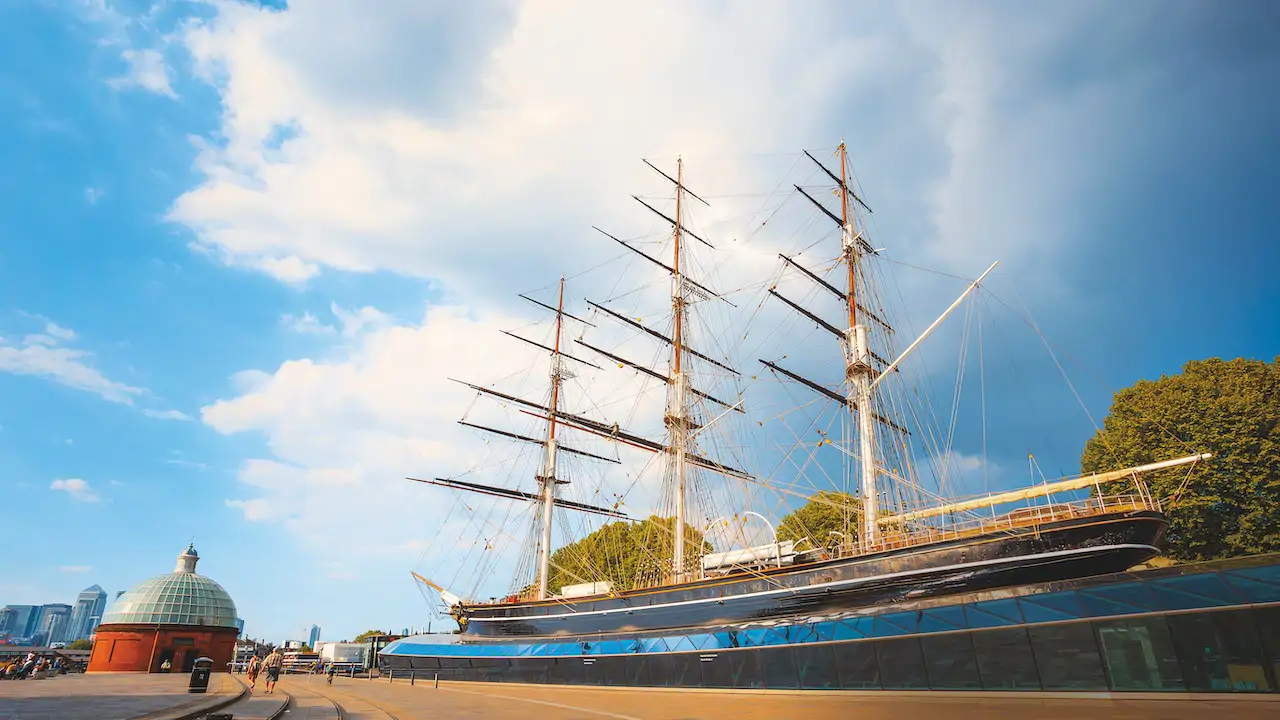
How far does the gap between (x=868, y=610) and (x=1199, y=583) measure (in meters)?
9.57

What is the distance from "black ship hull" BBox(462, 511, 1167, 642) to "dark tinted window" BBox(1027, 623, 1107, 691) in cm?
303

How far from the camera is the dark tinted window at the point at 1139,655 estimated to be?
624 inches

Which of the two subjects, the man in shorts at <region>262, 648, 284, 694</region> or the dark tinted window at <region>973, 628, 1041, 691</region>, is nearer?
the dark tinted window at <region>973, 628, 1041, 691</region>

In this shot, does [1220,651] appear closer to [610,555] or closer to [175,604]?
[610,555]

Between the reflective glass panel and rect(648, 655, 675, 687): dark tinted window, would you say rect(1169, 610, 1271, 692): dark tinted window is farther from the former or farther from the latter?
rect(648, 655, 675, 687): dark tinted window

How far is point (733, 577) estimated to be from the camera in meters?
27.2

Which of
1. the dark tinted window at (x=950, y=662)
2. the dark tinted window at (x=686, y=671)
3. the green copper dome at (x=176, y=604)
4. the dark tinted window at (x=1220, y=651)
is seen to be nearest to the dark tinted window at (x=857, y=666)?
the dark tinted window at (x=950, y=662)

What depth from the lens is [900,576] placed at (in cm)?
2245

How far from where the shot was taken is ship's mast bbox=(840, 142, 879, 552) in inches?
1147

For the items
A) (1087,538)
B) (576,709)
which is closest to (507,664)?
(576,709)

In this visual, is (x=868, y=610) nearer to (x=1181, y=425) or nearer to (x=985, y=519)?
(x=985, y=519)

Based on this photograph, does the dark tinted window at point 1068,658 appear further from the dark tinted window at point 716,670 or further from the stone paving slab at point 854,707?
the dark tinted window at point 716,670

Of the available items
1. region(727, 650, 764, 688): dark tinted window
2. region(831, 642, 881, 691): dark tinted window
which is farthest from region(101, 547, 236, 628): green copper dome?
region(831, 642, 881, 691): dark tinted window

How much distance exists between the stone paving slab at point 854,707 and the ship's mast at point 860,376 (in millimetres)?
7537
